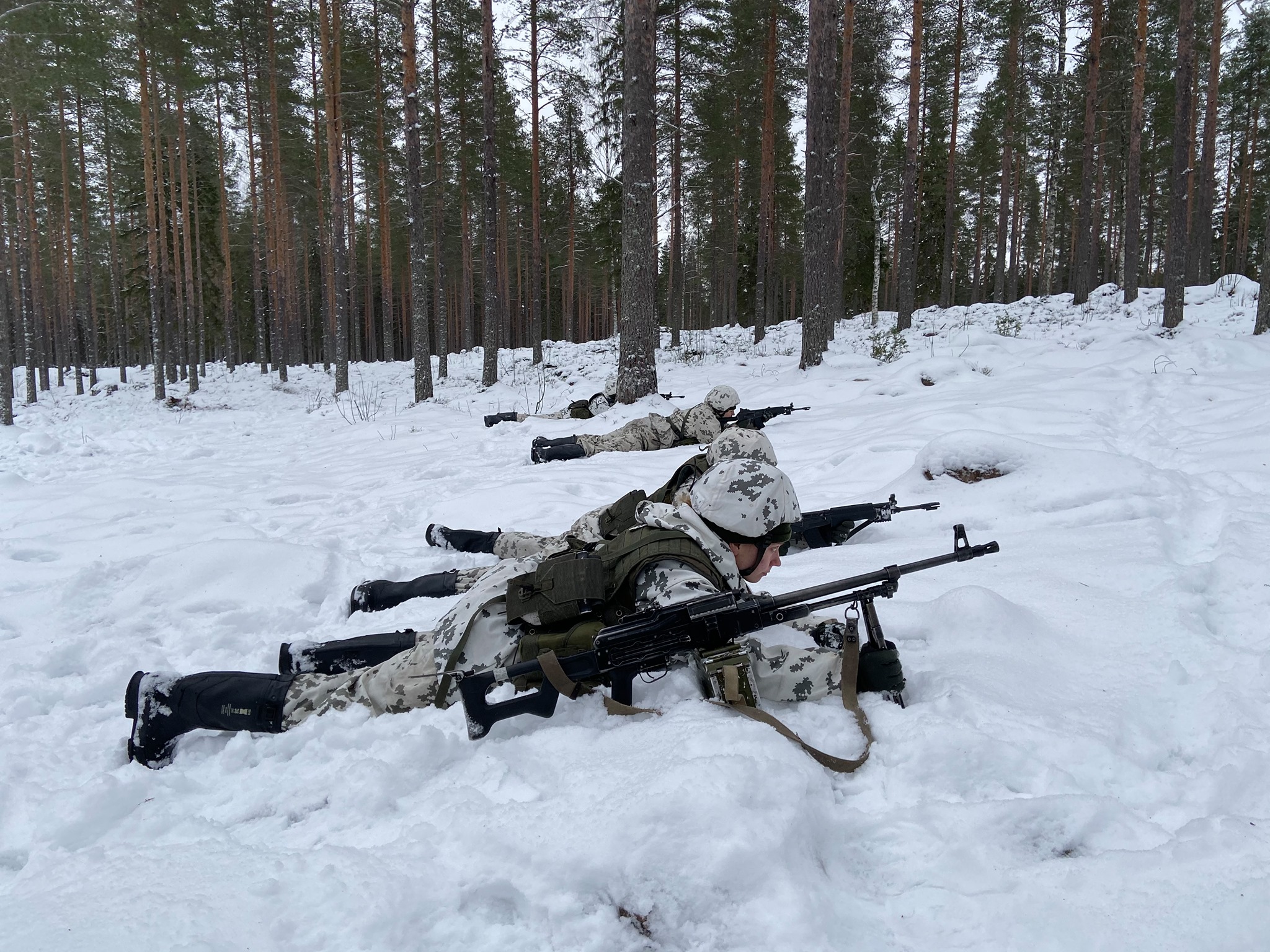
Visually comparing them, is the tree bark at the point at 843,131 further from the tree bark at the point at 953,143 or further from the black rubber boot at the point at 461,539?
the black rubber boot at the point at 461,539

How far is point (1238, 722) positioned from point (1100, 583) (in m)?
1.13

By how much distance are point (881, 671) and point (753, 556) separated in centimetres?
59

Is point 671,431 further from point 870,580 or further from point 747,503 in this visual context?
point 870,580

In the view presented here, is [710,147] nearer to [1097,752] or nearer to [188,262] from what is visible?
[188,262]

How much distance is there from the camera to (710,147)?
1722cm

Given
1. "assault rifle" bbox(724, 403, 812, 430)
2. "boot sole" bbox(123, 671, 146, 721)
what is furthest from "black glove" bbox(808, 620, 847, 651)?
"assault rifle" bbox(724, 403, 812, 430)

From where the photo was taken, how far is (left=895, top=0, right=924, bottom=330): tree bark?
12430 millimetres

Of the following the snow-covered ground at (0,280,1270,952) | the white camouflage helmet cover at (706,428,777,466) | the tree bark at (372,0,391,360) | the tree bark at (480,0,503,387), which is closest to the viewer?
the snow-covered ground at (0,280,1270,952)

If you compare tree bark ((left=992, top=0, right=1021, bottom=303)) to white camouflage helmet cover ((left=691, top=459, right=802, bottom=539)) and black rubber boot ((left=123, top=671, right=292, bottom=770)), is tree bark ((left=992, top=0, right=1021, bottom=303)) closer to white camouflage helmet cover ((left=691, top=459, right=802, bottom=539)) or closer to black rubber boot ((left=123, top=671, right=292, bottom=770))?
white camouflage helmet cover ((left=691, top=459, right=802, bottom=539))

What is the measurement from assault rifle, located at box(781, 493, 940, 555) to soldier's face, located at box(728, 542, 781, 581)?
158 centimetres

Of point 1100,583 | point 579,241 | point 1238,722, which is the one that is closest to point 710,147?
point 579,241

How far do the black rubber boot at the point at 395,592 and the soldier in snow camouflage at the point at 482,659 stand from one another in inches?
43.1

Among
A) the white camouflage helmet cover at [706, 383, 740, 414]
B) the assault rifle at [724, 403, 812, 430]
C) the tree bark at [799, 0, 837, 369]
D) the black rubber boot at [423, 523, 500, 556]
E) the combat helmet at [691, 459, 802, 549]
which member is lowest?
the black rubber boot at [423, 523, 500, 556]

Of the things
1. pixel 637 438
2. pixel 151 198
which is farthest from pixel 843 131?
pixel 151 198
